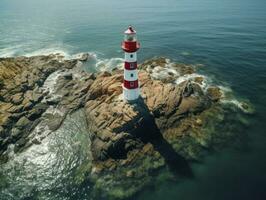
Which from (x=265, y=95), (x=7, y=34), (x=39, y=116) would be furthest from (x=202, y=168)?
(x=7, y=34)

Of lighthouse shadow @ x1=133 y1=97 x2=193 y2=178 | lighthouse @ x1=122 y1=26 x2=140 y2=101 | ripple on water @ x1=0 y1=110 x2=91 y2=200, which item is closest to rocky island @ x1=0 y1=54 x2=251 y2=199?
lighthouse shadow @ x1=133 y1=97 x2=193 y2=178

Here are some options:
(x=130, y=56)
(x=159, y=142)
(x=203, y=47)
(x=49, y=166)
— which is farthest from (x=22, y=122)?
(x=203, y=47)

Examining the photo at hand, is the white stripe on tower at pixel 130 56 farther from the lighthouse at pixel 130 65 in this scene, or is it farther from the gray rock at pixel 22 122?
the gray rock at pixel 22 122

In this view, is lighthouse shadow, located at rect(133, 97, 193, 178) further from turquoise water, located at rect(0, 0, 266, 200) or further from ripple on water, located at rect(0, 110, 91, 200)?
ripple on water, located at rect(0, 110, 91, 200)

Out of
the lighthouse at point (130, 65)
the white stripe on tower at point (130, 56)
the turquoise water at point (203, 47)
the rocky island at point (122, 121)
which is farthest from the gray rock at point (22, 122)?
the turquoise water at point (203, 47)

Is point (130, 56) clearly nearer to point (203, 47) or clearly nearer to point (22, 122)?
point (22, 122)

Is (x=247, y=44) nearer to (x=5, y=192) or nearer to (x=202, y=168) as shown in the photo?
(x=202, y=168)
